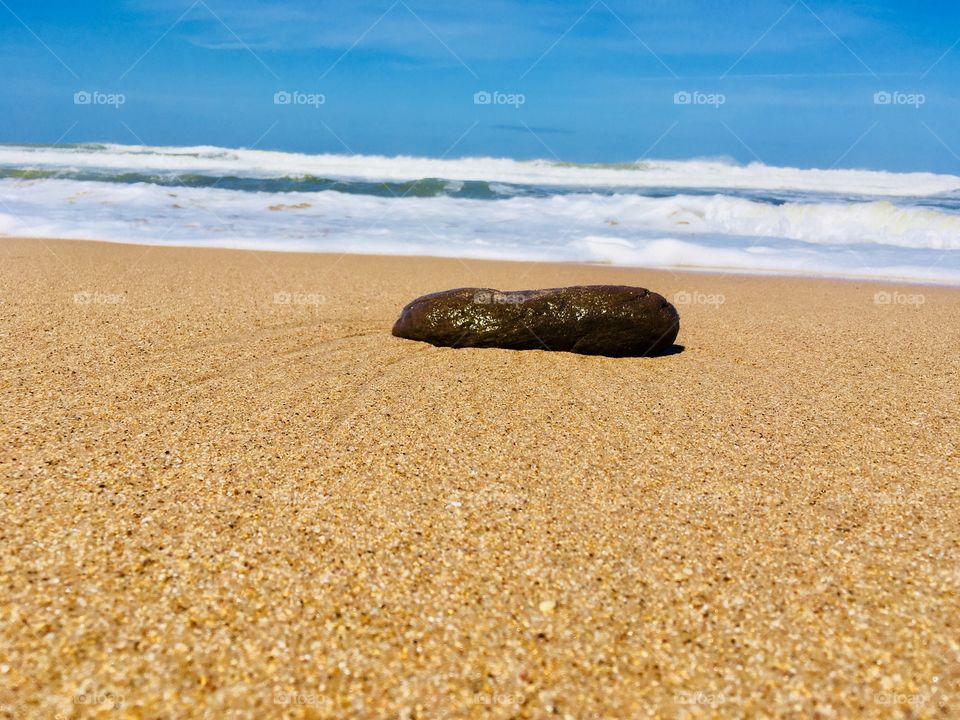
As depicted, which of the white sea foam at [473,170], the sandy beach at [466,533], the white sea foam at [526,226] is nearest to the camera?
the sandy beach at [466,533]

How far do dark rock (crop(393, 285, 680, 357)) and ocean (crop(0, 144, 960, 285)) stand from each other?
649cm

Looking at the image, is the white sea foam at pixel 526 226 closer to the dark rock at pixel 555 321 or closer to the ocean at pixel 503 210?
the ocean at pixel 503 210

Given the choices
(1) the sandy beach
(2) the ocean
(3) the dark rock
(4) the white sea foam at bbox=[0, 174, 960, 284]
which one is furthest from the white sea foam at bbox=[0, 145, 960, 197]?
(1) the sandy beach

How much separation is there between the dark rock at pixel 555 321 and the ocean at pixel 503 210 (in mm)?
6491

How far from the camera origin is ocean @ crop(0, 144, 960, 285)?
12906 millimetres

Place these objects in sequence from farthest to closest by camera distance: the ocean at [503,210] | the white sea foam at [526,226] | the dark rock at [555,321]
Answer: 1. the ocean at [503,210]
2. the white sea foam at [526,226]
3. the dark rock at [555,321]

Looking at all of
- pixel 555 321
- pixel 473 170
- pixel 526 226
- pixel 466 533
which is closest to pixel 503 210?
pixel 526 226

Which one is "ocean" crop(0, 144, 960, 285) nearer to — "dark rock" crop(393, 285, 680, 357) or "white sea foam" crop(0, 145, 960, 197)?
"white sea foam" crop(0, 145, 960, 197)

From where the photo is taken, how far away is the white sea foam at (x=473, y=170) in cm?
2650

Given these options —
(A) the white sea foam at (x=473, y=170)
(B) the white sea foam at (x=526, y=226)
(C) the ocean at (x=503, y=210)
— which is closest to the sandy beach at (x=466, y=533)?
(B) the white sea foam at (x=526, y=226)

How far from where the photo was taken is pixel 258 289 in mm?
7863

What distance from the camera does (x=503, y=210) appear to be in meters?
19.2

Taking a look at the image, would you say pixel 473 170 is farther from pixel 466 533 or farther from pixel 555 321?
pixel 466 533

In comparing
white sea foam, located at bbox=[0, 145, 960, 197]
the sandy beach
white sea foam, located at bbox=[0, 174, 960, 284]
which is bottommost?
the sandy beach
